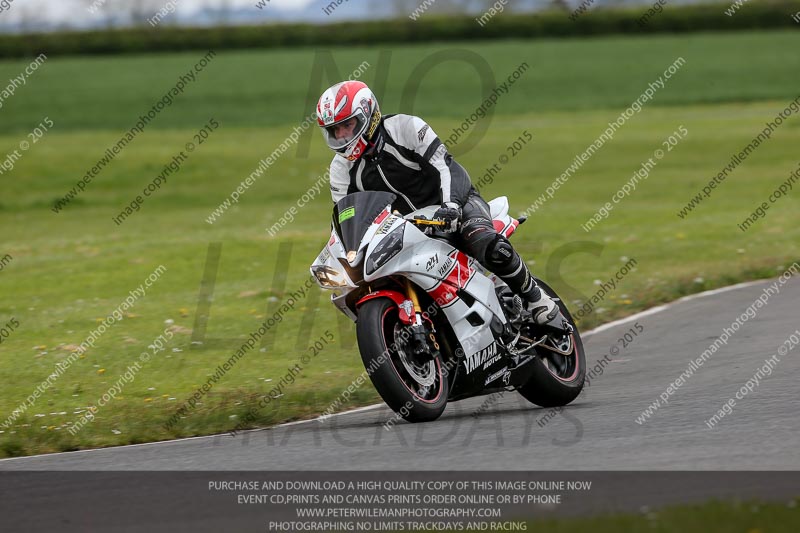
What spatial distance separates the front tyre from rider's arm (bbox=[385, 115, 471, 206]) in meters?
1.06

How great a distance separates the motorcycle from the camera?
7.98 metres

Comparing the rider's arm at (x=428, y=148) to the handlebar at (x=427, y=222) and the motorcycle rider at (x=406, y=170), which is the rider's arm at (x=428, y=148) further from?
the handlebar at (x=427, y=222)

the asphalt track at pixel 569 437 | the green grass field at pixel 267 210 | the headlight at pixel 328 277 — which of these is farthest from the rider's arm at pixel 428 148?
the green grass field at pixel 267 210

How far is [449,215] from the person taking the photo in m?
8.32

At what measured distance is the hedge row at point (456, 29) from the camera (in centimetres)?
6906

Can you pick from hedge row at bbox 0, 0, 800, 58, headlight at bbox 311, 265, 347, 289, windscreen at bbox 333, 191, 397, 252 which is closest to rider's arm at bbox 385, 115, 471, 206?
windscreen at bbox 333, 191, 397, 252

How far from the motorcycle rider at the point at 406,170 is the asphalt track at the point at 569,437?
122 cm

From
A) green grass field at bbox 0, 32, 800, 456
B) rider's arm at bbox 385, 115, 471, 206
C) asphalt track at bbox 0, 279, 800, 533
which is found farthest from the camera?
green grass field at bbox 0, 32, 800, 456

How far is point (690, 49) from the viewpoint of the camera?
201ft

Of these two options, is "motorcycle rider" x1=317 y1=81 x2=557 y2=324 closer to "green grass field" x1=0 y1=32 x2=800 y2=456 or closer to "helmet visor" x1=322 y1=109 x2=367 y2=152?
"helmet visor" x1=322 y1=109 x2=367 y2=152

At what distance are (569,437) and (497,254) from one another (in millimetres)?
1686
